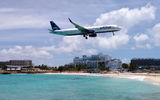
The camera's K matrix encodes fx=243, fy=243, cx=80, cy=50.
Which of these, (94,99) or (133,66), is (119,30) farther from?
(133,66)

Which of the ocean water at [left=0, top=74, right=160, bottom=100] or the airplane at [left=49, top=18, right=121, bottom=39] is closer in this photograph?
the ocean water at [left=0, top=74, right=160, bottom=100]

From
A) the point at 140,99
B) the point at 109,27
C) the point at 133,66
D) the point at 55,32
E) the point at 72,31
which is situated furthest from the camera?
the point at 133,66

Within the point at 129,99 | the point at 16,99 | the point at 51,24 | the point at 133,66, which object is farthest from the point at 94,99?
the point at 133,66

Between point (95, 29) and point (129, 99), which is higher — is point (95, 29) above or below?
above

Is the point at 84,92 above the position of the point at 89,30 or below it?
below

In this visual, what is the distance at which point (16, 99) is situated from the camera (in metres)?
39.5

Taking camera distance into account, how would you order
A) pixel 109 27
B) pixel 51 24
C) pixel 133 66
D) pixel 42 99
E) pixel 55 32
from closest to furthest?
1. pixel 42 99
2. pixel 109 27
3. pixel 55 32
4. pixel 51 24
5. pixel 133 66

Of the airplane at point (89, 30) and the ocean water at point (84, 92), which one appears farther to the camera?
the airplane at point (89, 30)

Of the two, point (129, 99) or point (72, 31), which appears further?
point (72, 31)

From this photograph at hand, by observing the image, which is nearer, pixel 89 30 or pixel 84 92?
pixel 84 92

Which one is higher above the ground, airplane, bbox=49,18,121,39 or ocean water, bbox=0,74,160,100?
airplane, bbox=49,18,121,39

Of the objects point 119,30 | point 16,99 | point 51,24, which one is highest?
point 51,24

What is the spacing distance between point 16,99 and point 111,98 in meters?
15.3

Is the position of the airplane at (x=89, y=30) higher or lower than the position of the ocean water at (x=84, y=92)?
higher
